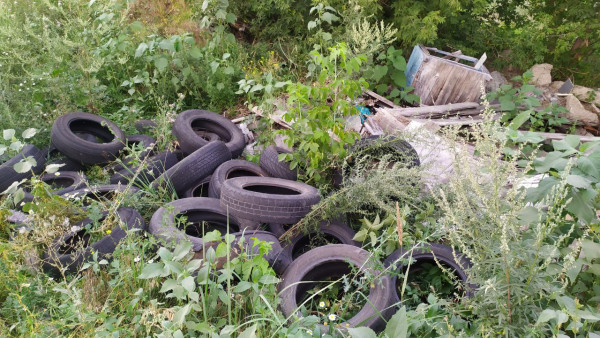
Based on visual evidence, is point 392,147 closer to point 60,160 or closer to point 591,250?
point 591,250

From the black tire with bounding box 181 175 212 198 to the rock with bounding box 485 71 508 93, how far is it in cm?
452

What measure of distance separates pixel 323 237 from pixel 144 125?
10.6ft

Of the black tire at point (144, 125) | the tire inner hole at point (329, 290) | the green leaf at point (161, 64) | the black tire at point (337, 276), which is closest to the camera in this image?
the black tire at point (337, 276)

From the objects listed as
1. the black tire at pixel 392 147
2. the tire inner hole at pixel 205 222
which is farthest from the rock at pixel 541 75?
the tire inner hole at pixel 205 222

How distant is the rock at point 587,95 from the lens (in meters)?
6.62

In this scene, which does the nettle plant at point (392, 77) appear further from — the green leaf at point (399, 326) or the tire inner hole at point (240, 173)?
the green leaf at point (399, 326)

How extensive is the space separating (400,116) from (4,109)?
16.3 ft

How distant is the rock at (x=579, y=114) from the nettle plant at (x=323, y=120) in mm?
3866

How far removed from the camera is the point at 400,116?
18.7 ft

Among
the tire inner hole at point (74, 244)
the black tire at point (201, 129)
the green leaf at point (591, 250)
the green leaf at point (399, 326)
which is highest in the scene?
the green leaf at point (591, 250)

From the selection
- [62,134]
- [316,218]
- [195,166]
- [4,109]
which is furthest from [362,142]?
[4,109]

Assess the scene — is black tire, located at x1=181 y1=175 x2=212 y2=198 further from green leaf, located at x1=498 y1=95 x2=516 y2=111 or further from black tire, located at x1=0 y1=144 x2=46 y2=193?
green leaf, located at x1=498 y1=95 x2=516 y2=111

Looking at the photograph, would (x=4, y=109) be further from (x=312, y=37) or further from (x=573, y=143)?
(x=573, y=143)

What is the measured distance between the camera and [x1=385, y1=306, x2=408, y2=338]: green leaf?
7.32 feet
